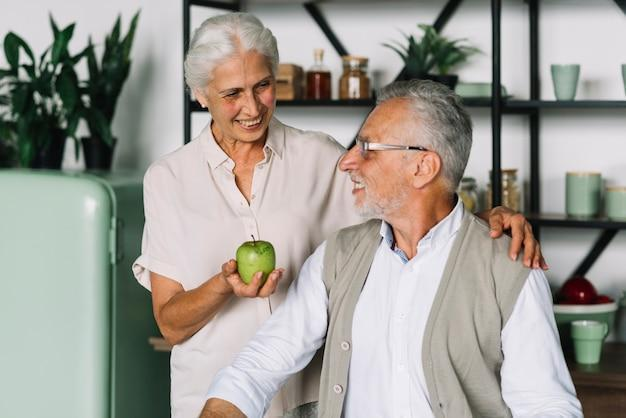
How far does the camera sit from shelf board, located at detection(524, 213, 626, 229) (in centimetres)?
337

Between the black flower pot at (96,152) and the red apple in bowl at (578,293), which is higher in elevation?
the black flower pot at (96,152)

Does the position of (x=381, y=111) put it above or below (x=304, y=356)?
above

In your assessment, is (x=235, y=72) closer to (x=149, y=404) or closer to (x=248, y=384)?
(x=248, y=384)

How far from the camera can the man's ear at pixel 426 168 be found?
6.98 ft

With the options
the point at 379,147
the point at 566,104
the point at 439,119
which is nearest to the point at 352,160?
the point at 379,147

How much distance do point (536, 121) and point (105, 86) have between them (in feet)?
5.12

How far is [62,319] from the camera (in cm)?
340

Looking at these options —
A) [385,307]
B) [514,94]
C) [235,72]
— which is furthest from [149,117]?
[385,307]

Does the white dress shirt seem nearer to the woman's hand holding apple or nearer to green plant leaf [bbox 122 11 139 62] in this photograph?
the woman's hand holding apple

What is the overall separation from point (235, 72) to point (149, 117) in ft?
6.40

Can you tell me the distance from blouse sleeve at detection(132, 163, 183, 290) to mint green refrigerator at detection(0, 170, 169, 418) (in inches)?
38.7

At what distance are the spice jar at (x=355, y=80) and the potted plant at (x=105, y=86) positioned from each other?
82cm

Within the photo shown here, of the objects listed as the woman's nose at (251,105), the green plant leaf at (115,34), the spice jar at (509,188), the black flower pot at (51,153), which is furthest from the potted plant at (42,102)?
the woman's nose at (251,105)

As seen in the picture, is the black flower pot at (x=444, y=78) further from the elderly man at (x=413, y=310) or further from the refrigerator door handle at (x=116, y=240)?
the elderly man at (x=413, y=310)
